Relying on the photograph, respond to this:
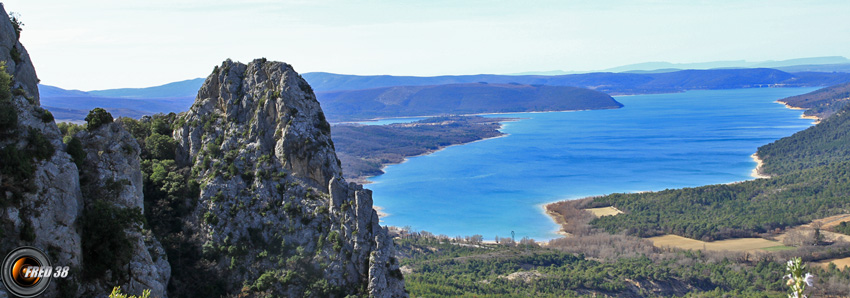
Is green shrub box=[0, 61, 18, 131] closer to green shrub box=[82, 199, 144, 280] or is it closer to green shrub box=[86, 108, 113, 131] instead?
green shrub box=[86, 108, 113, 131]

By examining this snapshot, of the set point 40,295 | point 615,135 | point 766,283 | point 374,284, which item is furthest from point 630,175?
point 40,295

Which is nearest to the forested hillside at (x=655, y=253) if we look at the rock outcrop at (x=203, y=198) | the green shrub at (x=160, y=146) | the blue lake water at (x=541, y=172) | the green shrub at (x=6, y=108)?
the blue lake water at (x=541, y=172)

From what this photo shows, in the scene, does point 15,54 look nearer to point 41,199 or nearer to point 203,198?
point 41,199

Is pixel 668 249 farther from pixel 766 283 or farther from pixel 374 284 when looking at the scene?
pixel 374 284

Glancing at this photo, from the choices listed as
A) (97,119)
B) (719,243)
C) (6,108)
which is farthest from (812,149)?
(6,108)

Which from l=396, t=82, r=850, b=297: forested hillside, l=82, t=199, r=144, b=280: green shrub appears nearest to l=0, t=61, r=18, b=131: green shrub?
l=82, t=199, r=144, b=280: green shrub
